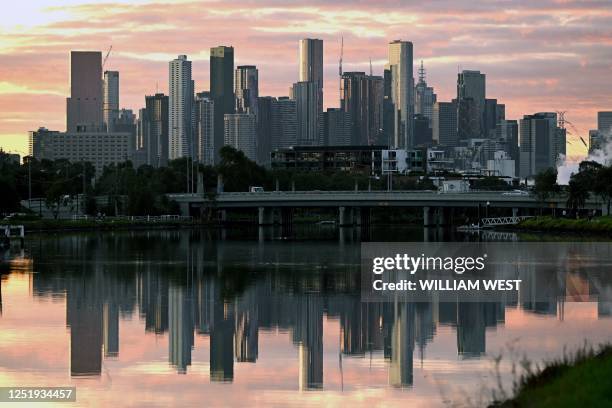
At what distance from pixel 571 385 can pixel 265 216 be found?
160m

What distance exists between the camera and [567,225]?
134000 millimetres

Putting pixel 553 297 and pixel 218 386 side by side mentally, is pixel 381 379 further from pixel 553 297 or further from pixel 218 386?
pixel 553 297

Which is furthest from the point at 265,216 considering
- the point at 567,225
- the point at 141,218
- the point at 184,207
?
the point at 567,225

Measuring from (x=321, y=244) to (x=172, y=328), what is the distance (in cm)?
6721

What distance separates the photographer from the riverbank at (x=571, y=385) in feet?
71.2

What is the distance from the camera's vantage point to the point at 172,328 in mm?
44438

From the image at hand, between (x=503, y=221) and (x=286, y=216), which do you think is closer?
(x=503, y=221)

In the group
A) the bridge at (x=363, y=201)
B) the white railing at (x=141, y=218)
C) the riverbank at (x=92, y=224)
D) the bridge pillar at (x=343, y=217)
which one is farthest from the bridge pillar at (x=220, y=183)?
the riverbank at (x=92, y=224)

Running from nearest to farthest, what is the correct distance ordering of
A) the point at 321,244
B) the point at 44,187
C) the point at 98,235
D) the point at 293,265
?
the point at 293,265
the point at 321,244
the point at 98,235
the point at 44,187

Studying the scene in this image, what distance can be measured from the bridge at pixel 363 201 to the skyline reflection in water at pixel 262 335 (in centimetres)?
8687

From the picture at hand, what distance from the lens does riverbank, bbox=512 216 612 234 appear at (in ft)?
412

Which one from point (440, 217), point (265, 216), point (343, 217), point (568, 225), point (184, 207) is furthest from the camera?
point (440, 217)

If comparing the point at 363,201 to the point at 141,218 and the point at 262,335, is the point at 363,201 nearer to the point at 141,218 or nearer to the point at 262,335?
the point at 141,218

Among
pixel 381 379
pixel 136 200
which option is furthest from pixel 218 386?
pixel 136 200
